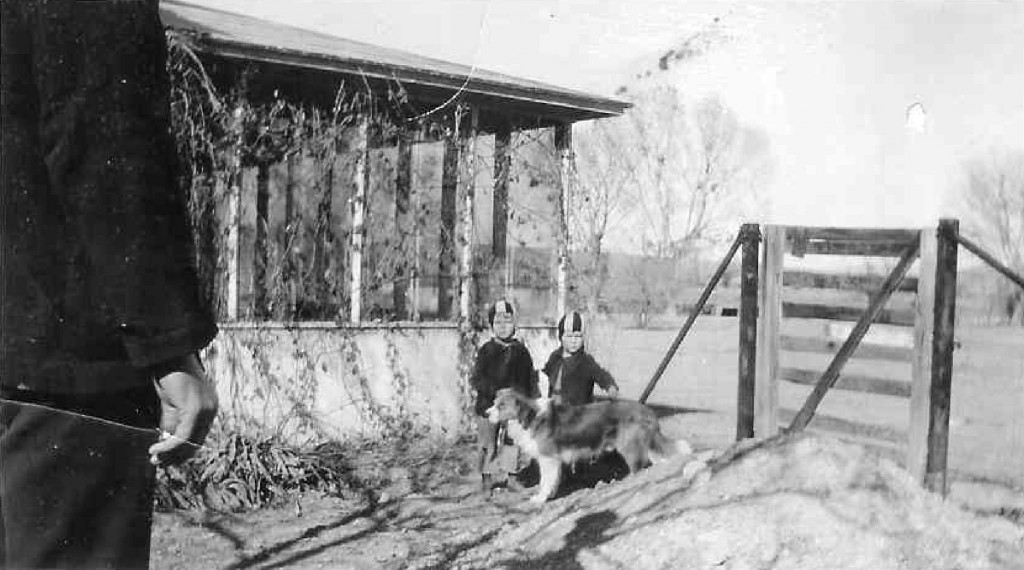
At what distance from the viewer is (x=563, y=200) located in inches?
95.0

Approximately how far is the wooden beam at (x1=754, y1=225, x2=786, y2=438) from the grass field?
0.11ft

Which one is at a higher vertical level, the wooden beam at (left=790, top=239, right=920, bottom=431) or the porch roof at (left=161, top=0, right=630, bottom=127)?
the porch roof at (left=161, top=0, right=630, bottom=127)

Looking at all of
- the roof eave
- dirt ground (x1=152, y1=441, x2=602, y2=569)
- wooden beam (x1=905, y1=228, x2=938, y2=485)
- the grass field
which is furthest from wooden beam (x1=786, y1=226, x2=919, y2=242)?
dirt ground (x1=152, y1=441, x2=602, y2=569)

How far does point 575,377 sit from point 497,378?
0.92 feet

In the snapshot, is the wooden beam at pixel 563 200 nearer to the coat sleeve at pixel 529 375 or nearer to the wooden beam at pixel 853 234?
the coat sleeve at pixel 529 375

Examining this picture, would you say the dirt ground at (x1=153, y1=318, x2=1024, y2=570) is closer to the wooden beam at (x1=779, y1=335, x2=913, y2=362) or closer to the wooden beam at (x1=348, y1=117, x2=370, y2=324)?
the wooden beam at (x1=779, y1=335, x2=913, y2=362)

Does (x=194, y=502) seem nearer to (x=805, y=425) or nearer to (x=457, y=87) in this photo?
(x=457, y=87)

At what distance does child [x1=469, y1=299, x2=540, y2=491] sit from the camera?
2.59 metres

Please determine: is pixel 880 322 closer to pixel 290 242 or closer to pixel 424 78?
pixel 424 78

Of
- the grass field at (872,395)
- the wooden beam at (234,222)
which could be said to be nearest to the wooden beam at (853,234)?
the grass field at (872,395)

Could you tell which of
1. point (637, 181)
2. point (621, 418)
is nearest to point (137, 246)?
point (637, 181)

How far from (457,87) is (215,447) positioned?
1278 mm

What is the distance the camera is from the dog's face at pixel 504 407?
9.21 feet

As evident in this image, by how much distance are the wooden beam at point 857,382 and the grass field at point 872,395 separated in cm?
2
